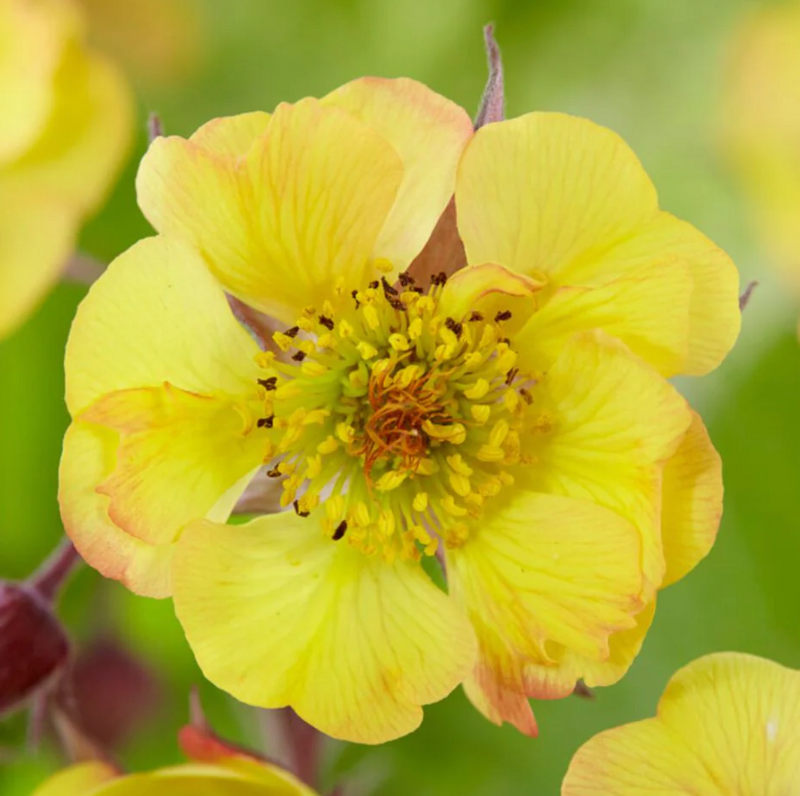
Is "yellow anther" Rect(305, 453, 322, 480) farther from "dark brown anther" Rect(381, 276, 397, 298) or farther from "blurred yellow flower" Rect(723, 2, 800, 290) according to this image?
"blurred yellow flower" Rect(723, 2, 800, 290)

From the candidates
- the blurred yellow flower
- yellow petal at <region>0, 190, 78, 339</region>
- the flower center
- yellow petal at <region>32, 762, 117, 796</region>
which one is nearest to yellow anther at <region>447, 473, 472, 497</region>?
the flower center

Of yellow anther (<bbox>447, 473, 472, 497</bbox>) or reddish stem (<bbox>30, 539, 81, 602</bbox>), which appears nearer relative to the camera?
yellow anther (<bbox>447, 473, 472, 497</bbox>)

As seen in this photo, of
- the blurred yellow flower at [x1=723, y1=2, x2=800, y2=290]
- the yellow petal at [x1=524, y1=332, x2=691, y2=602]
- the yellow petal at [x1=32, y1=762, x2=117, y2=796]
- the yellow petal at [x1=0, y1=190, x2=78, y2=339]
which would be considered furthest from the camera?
the blurred yellow flower at [x1=723, y1=2, x2=800, y2=290]

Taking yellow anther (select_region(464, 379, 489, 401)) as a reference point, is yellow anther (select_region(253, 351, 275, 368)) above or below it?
above

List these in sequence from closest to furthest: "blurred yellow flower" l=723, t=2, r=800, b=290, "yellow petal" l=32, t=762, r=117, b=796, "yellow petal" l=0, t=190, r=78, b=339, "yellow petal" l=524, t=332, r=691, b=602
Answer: "yellow petal" l=524, t=332, r=691, b=602, "yellow petal" l=32, t=762, r=117, b=796, "yellow petal" l=0, t=190, r=78, b=339, "blurred yellow flower" l=723, t=2, r=800, b=290

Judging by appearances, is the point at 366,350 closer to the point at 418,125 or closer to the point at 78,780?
the point at 418,125

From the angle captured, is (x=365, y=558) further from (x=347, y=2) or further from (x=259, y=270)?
(x=347, y=2)
